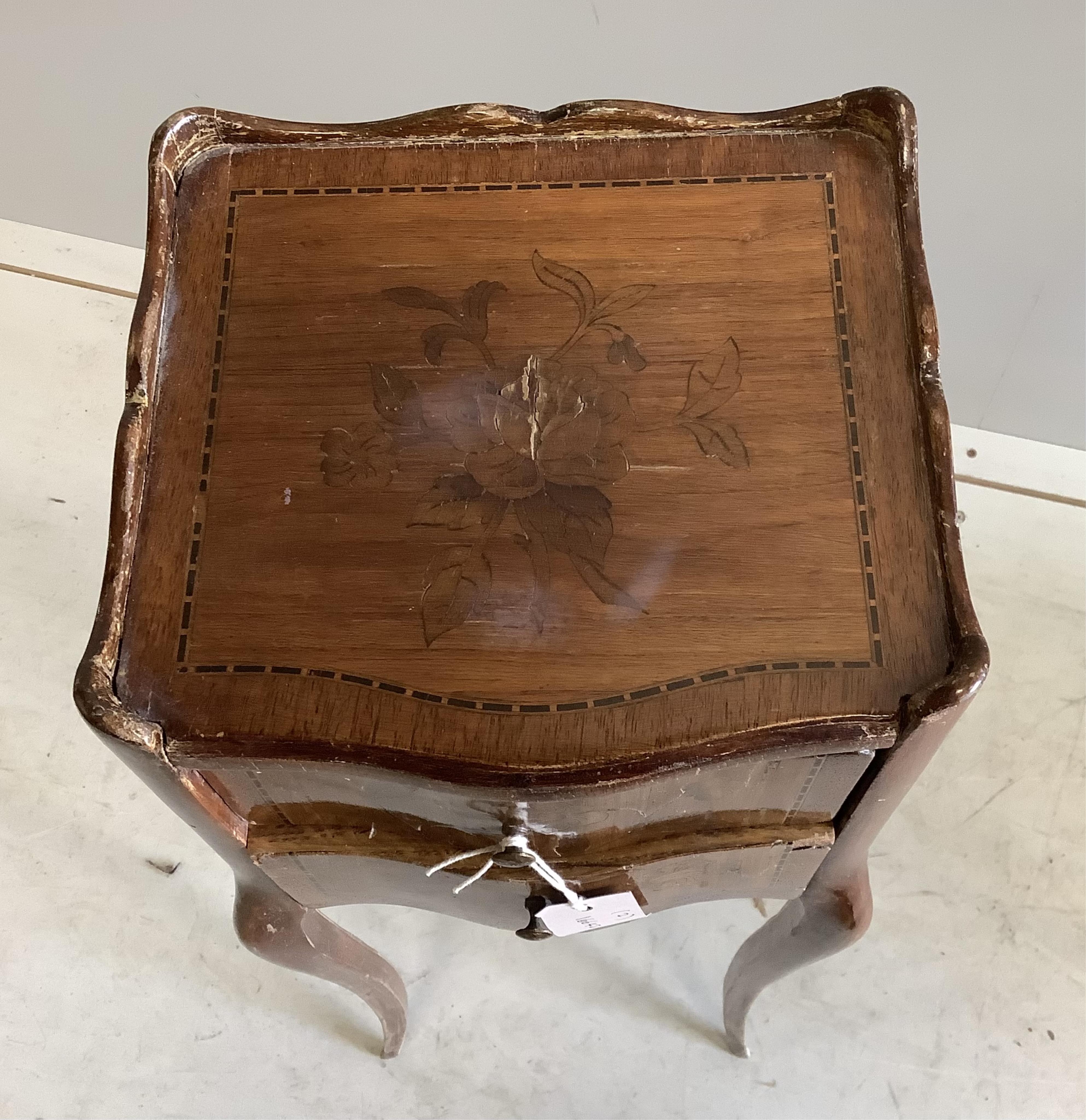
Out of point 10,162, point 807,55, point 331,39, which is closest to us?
point 807,55

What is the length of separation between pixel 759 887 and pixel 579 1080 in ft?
1.57

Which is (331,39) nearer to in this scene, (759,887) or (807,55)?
(807,55)

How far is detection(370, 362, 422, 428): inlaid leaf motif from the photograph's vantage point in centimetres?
60

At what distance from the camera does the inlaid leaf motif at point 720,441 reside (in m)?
0.58

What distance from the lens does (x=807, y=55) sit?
936mm

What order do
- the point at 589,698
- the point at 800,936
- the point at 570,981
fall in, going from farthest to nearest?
1. the point at 570,981
2. the point at 800,936
3. the point at 589,698

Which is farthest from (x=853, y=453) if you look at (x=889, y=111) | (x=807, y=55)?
(x=807, y=55)

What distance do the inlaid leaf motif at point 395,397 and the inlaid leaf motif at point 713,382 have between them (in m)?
0.16

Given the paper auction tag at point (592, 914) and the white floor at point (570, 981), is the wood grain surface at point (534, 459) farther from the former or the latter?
the white floor at point (570, 981)

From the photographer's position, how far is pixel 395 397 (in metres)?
0.60

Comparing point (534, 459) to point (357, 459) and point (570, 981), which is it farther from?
point (570, 981)

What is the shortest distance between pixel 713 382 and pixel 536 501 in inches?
5.0

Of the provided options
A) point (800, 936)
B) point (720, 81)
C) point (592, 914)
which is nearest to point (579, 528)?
point (592, 914)

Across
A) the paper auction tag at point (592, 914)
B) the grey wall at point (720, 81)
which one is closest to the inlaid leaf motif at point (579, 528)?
the paper auction tag at point (592, 914)
